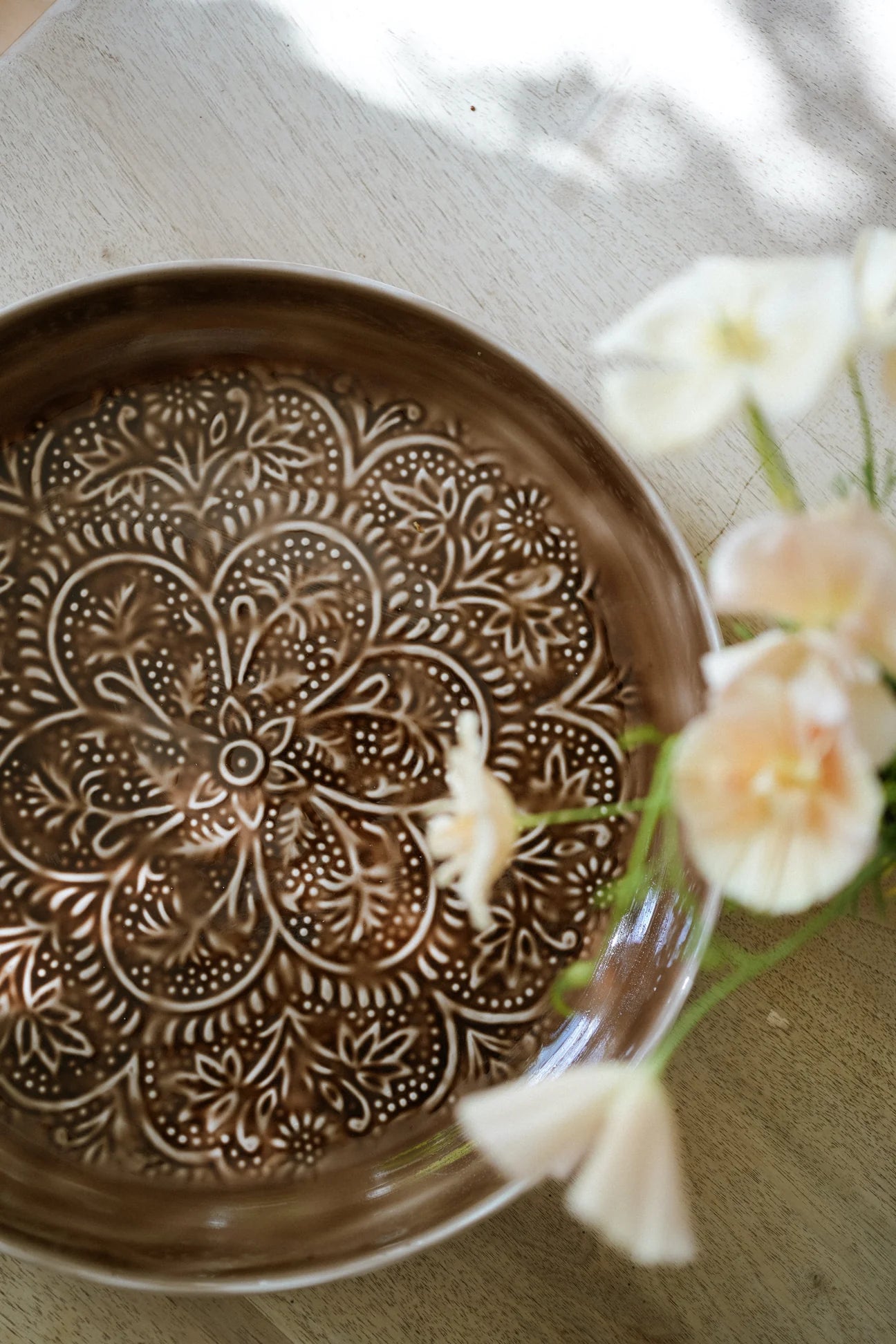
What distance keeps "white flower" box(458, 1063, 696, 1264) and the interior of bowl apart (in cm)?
26

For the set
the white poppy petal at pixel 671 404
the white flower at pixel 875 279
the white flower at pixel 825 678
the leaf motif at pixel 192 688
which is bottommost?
the leaf motif at pixel 192 688

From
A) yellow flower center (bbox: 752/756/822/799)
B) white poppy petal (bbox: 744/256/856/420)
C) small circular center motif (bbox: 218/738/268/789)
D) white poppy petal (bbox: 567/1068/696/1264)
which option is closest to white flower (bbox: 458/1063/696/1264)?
white poppy petal (bbox: 567/1068/696/1264)

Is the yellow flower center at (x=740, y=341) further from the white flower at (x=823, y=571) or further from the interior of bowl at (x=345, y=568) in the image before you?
the interior of bowl at (x=345, y=568)

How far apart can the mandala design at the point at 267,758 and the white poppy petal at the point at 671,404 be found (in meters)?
0.31

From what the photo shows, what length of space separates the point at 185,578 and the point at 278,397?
128mm

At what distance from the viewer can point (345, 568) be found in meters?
0.60

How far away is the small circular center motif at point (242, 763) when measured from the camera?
58 centimetres

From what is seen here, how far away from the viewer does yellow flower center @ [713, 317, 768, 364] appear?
28 cm

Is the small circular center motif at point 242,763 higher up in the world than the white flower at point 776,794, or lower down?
lower down

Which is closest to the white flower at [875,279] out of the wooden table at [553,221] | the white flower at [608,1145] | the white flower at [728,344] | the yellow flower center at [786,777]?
the white flower at [728,344]

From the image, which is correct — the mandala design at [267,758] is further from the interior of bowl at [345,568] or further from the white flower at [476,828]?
the white flower at [476,828]

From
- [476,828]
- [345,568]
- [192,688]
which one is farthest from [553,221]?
[476,828]

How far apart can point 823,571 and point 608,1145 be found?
6.9 inches

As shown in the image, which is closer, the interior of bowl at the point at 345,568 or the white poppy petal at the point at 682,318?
the white poppy petal at the point at 682,318
